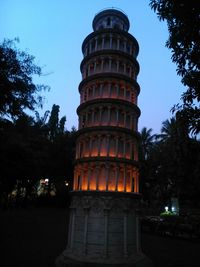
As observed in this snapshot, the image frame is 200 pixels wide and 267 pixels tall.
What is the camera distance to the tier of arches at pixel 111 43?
91.6 ft

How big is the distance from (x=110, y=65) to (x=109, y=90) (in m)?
2.92

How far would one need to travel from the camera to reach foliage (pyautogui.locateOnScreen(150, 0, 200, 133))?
10.4 m

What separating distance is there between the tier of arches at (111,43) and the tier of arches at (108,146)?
9.95 m

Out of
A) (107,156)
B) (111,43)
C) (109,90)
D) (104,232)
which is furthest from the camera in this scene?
(111,43)

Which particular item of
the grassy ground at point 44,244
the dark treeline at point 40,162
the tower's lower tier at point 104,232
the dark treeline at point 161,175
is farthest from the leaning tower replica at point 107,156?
the dark treeline at point 161,175

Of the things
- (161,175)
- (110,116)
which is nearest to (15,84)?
(110,116)

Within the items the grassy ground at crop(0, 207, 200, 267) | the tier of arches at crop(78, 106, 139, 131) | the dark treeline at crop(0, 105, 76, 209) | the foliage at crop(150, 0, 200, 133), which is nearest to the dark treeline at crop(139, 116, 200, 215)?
the grassy ground at crop(0, 207, 200, 267)

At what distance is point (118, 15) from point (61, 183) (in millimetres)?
36839

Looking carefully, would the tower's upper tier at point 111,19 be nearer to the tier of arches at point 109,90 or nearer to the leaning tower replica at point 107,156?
the leaning tower replica at point 107,156

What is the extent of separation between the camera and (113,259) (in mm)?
20672

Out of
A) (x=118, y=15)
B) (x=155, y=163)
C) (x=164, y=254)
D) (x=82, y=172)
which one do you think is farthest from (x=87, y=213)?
(x=155, y=163)

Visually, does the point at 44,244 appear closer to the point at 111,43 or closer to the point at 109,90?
the point at 109,90

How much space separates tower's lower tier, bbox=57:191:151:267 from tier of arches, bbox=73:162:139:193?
2.80ft

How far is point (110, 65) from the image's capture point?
88.4ft
